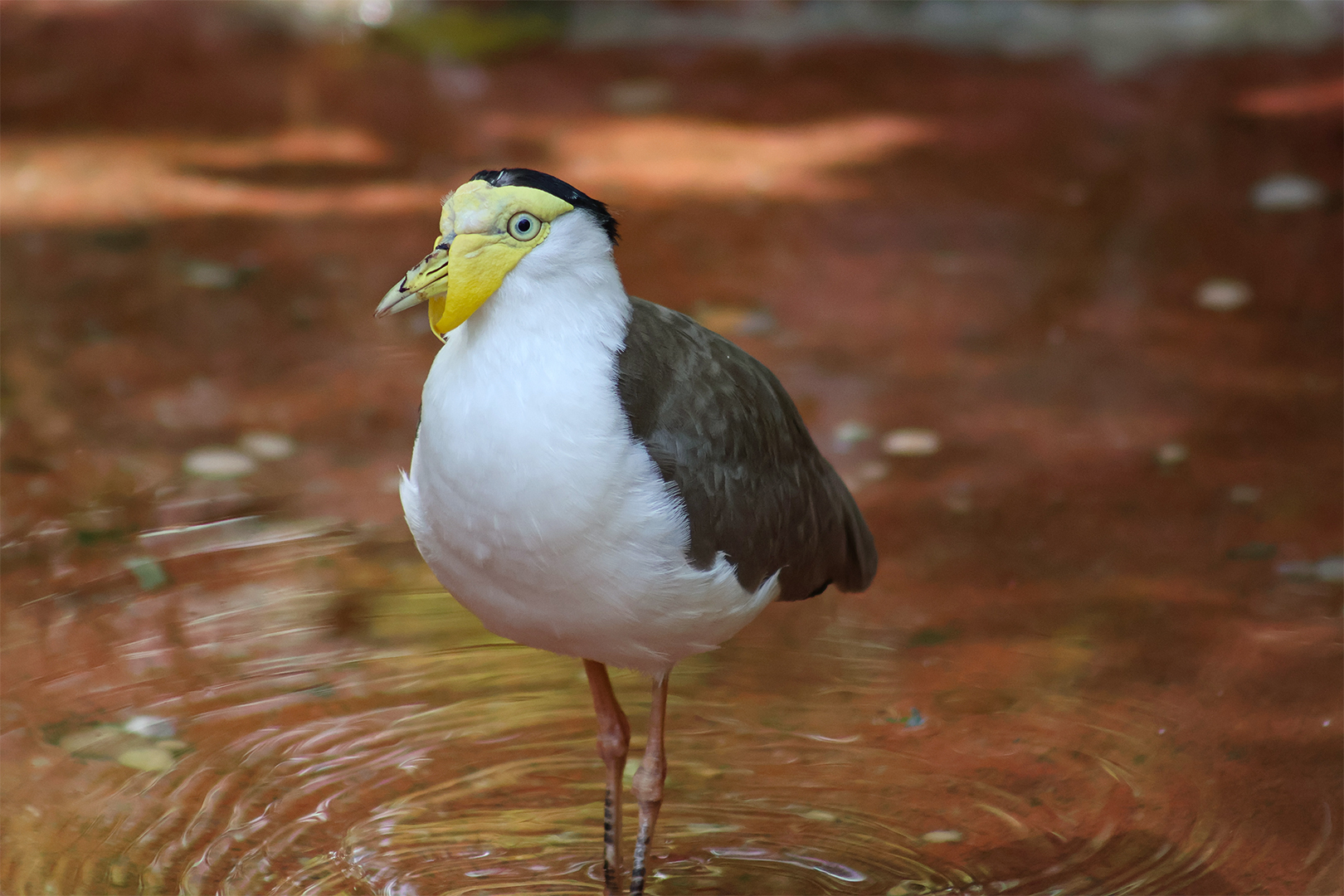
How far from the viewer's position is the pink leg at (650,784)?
305 centimetres

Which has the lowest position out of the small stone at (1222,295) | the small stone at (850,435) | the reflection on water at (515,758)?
the reflection on water at (515,758)

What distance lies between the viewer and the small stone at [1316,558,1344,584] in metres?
4.29

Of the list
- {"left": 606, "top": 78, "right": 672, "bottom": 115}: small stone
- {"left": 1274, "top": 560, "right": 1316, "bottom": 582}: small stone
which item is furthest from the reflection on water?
{"left": 606, "top": 78, "right": 672, "bottom": 115}: small stone

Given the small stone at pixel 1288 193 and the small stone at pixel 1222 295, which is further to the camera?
the small stone at pixel 1288 193

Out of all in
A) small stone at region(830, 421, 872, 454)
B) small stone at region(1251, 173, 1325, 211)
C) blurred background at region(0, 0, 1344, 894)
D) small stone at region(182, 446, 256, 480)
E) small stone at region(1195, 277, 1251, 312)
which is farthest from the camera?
small stone at region(1251, 173, 1325, 211)

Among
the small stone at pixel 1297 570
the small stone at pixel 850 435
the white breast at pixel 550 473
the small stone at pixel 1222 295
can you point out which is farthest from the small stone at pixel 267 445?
the small stone at pixel 1222 295

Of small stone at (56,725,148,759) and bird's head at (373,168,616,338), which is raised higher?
bird's head at (373,168,616,338)

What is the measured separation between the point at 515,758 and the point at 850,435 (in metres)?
2.06

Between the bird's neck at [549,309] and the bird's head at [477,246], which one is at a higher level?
the bird's head at [477,246]

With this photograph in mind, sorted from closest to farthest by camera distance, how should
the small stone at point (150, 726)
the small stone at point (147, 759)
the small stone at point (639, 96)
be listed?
the small stone at point (147, 759) → the small stone at point (150, 726) → the small stone at point (639, 96)

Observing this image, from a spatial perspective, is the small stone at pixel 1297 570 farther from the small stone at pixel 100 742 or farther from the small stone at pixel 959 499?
the small stone at pixel 100 742

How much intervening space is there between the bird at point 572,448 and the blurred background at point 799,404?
0.80 feet

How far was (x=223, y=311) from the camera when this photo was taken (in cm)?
610

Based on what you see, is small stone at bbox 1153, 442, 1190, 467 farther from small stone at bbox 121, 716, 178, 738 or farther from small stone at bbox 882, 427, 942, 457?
small stone at bbox 121, 716, 178, 738
